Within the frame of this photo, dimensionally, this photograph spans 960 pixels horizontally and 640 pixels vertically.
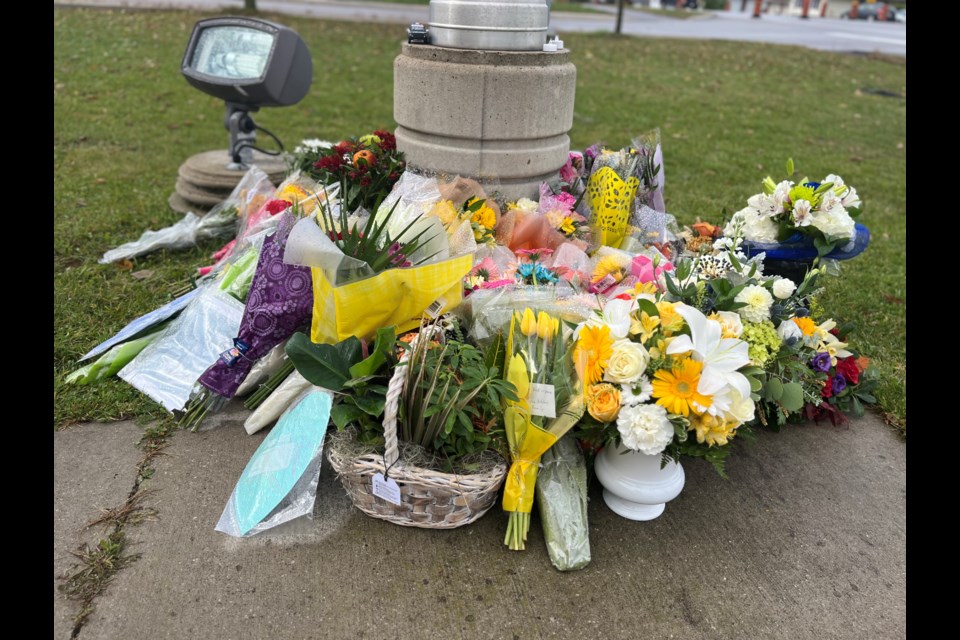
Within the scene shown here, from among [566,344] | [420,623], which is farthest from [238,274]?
[420,623]

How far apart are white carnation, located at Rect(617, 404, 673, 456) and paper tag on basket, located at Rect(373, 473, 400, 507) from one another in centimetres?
74

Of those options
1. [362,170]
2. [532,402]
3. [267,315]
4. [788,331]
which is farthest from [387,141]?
[788,331]

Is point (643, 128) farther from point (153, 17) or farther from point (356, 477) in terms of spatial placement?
point (153, 17)

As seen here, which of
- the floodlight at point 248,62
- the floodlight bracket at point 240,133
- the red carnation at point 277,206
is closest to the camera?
the red carnation at point 277,206

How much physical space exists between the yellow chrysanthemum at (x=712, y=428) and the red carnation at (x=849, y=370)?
128 cm

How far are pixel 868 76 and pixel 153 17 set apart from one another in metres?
12.6

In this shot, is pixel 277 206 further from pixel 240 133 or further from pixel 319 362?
pixel 319 362

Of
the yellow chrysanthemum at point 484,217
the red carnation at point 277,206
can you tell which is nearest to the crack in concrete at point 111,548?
the red carnation at point 277,206

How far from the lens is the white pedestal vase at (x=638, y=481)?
91.1 inches

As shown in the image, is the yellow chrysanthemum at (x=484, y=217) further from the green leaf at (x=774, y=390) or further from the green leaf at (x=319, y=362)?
the green leaf at (x=774, y=390)

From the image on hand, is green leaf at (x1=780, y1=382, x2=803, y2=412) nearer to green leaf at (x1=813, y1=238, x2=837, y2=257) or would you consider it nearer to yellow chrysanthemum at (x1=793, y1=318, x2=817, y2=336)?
yellow chrysanthemum at (x1=793, y1=318, x2=817, y2=336)

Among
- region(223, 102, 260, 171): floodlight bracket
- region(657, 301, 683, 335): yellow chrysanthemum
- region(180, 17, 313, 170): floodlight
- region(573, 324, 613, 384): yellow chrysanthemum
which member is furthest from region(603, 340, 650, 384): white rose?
region(223, 102, 260, 171): floodlight bracket

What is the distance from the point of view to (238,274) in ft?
10.8

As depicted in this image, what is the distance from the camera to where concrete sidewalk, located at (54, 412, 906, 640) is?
6.53ft
